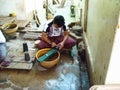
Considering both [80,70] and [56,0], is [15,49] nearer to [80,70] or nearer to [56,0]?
[80,70]

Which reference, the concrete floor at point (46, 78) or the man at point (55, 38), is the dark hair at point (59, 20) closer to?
the man at point (55, 38)

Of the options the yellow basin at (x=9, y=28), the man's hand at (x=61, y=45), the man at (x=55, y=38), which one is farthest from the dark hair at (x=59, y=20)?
the yellow basin at (x=9, y=28)

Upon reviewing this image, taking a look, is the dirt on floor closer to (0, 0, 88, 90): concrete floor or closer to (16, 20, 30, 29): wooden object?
(0, 0, 88, 90): concrete floor

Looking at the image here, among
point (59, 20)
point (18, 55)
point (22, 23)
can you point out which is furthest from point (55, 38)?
point (22, 23)

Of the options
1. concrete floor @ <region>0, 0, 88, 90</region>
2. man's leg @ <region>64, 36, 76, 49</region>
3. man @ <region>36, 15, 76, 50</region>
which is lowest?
concrete floor @ <region>0, 0, 88, 90</region>

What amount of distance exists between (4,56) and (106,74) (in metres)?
1.83

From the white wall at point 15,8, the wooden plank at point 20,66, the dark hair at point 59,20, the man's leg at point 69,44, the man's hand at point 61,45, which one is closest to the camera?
the wooden plank at point 20,66

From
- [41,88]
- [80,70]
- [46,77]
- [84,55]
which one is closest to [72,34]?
[84,55]

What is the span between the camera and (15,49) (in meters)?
3.39

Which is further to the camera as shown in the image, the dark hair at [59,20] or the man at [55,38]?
the man at [55,38]

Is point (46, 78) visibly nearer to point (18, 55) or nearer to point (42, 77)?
point (42, 77)

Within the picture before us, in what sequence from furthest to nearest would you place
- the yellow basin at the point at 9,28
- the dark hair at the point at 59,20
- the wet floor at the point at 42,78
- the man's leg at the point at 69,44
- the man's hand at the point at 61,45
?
1. the yellow basin at the point at 9,28
2. the man's leg at the point at 69,44
3. the man's hand at the point at 61,45
4. the dark hair at the point at 59,20
5. the wet floor at the point at 42,78

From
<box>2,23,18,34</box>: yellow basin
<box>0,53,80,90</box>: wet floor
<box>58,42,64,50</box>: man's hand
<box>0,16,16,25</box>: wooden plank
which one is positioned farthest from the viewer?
<box>0,16,16,25</box>: wooden plank

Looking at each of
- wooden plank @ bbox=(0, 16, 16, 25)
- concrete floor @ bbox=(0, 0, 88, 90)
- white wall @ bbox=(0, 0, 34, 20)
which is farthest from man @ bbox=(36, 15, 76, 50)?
white wall @ bbox=(0, 0, 34, 20)
